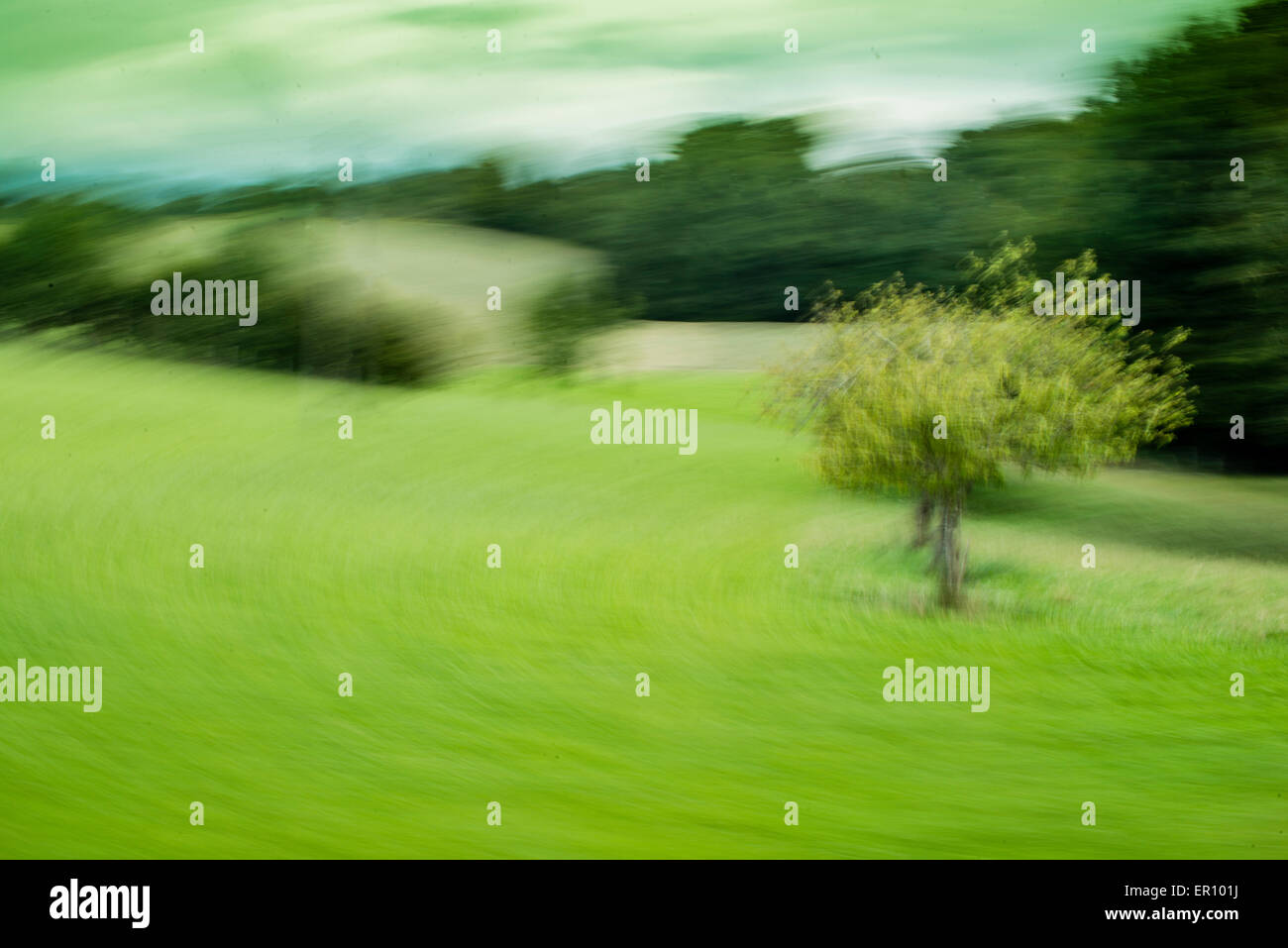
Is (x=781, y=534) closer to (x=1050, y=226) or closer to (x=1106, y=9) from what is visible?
(x=1050, y=226)

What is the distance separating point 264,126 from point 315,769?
2.89 metres

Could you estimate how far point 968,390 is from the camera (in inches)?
213

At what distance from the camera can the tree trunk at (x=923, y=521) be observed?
558 centimetres

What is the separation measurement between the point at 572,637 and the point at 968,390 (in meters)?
2.06

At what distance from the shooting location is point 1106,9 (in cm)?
560

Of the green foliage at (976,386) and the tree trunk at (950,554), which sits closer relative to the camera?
the green foliage at (976,386)

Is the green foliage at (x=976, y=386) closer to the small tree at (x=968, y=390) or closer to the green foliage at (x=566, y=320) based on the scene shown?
the small tree at (x=968, y=390)

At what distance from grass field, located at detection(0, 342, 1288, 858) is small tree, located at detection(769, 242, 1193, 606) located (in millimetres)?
161
